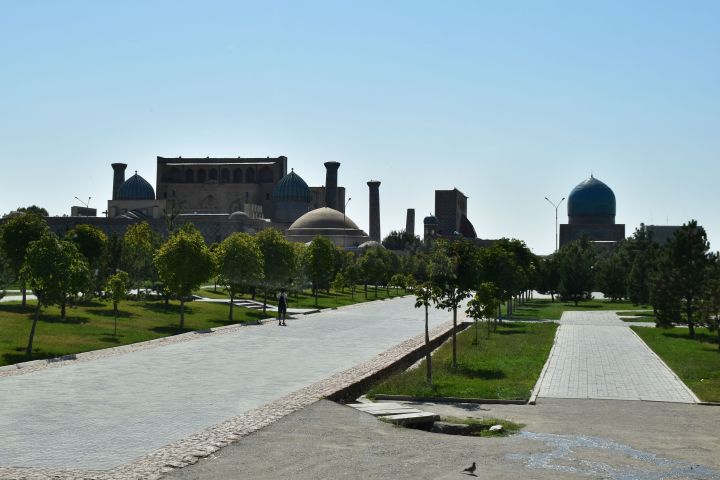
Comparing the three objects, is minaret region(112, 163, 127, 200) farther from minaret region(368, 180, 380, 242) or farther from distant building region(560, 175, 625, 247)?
distant building region(560, 175, 625, 247)

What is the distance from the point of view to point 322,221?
427 feet

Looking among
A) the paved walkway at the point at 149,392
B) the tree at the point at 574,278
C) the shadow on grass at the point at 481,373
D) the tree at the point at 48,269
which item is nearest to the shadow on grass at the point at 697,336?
the paved walkway at the point at 149,392

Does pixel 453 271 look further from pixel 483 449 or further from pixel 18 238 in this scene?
pixel 18 238

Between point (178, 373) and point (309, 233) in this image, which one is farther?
point (309, 233)

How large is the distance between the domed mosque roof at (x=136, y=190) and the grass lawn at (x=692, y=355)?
109 metres

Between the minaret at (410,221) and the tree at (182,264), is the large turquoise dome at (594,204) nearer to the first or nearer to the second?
the minaret at (410,221)

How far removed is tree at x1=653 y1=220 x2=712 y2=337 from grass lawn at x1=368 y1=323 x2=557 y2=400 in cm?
664

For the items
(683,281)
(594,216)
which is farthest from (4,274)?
(594,216)

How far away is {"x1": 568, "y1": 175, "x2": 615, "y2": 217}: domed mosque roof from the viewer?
140250 millimetres

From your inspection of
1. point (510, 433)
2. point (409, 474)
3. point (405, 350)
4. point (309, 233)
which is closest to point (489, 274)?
point (405, 350)

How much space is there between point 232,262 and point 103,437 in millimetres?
30388

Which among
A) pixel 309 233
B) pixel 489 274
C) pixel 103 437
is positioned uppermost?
pixel 309 233

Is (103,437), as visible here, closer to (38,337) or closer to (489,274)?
(38,337)

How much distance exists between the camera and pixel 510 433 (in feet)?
45.6
